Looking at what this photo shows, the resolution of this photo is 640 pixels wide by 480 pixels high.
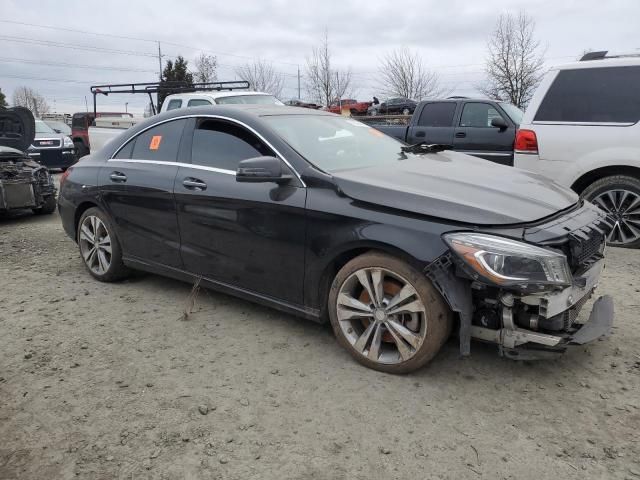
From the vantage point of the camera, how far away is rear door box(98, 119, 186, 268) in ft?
13.8

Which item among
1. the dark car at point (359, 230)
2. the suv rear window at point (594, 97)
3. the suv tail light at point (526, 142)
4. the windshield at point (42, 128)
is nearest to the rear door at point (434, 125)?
the suv tail light at point (526, 142)

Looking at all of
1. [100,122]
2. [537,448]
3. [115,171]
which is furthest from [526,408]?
[100,122]

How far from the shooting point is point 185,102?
10516 mm

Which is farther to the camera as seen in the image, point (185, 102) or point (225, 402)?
point (185, 102)

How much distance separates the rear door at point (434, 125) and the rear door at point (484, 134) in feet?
0.55

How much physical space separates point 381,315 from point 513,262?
32.5 inches

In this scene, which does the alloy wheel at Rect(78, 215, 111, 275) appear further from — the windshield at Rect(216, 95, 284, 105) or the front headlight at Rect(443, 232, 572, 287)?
the windshield at Rect(216, 95, 284, 105)

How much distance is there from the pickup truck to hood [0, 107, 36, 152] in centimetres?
592

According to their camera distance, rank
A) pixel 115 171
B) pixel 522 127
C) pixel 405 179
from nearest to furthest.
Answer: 1. pixel 405 179
2. pixel 115 171
3. pixel 522 127

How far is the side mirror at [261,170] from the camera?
335 cm

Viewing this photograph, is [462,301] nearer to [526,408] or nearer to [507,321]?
[507,321]

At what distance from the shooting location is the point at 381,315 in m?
3.09

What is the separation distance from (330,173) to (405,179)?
1.57 ft

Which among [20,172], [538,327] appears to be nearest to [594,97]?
[538,327]
